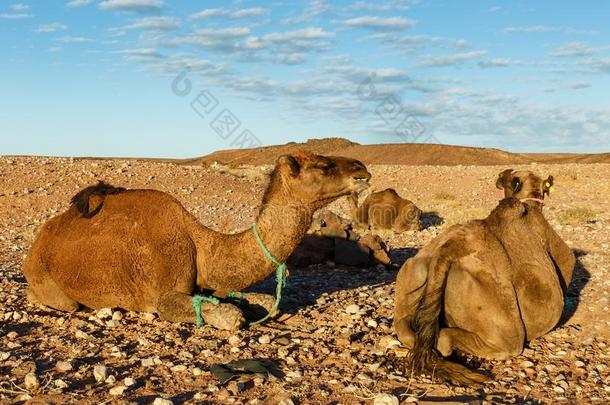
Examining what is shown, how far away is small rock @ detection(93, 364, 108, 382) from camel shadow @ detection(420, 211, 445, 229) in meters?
11.4

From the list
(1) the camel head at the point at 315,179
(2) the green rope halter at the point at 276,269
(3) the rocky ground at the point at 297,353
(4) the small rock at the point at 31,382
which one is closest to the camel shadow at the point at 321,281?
(3) the rocky ground at the point at 297,353

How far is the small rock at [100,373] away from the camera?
5046mm

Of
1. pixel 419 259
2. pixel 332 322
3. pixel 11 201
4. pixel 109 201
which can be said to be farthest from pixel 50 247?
pixel 11 201

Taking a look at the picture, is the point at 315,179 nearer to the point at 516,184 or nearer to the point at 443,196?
the point at 516,184

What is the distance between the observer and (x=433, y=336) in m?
5.77

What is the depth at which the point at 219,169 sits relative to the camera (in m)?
26.9

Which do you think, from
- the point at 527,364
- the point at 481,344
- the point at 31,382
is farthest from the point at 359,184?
the point at 31,382

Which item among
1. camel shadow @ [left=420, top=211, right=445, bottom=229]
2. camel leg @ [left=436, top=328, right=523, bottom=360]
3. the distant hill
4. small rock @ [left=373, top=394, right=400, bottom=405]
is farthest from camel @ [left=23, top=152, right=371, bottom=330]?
the distant hill

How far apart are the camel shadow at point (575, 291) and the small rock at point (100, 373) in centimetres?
455

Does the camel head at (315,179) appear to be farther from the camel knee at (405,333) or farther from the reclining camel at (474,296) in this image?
the camel knee at (405,333)

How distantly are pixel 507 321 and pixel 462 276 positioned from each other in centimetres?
54

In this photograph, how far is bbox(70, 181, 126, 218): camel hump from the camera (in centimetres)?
731

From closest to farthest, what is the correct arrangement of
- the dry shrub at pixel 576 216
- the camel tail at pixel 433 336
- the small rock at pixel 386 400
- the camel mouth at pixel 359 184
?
the small rock at pixel 386 400, the camel tail at pixel 433 336, the camel mouth at pixel 359 184, the dry shrub at pixel 576 216

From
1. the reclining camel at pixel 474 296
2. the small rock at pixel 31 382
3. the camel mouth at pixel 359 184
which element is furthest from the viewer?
the camel mouth at pixel 359 184
